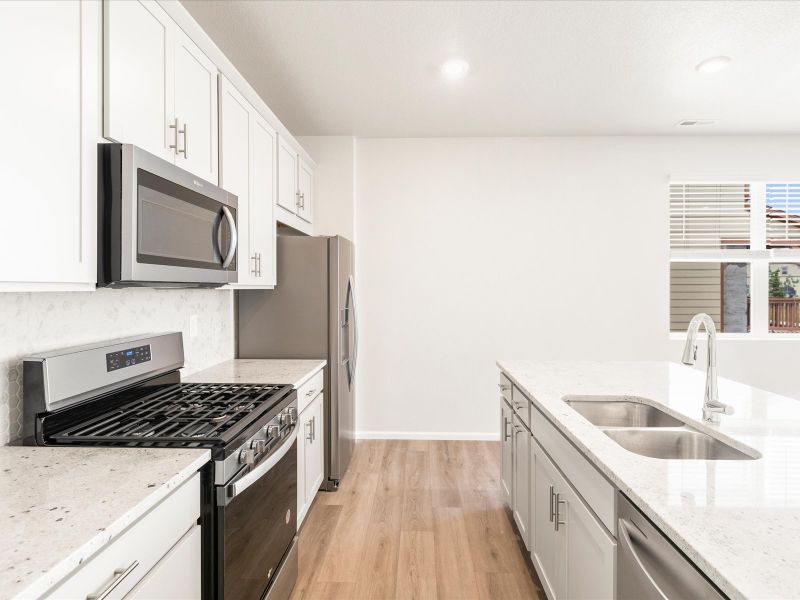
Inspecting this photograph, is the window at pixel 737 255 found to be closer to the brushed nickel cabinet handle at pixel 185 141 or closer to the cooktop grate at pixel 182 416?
the cooktop grate at pixel 182 416

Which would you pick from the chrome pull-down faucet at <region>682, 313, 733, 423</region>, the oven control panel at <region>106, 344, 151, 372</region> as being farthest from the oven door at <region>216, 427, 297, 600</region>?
the chrome pull-down faucet at <region>682, 313, 733, 423</region>

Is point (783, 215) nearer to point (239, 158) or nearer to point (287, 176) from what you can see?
point (287, 176)

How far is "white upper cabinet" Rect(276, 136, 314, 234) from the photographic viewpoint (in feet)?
10.0

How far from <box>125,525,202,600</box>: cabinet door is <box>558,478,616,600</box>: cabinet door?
109 centimetres

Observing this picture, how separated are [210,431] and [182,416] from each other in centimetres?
25

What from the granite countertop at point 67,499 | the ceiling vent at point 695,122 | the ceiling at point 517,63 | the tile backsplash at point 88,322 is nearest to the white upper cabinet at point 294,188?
the ceiling at point 517,63

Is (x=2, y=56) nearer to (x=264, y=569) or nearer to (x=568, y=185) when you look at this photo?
(x=264, y=569)

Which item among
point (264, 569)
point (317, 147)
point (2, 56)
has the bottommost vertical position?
point (264, 569)

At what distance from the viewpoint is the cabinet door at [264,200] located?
255 cm

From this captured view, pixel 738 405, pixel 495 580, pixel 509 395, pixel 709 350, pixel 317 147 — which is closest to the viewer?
pixel 709 350

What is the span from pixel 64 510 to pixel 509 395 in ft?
6.86

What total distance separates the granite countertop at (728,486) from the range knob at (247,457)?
100 cm

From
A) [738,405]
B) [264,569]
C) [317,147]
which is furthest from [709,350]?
[317,147]

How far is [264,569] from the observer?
1.67 m
